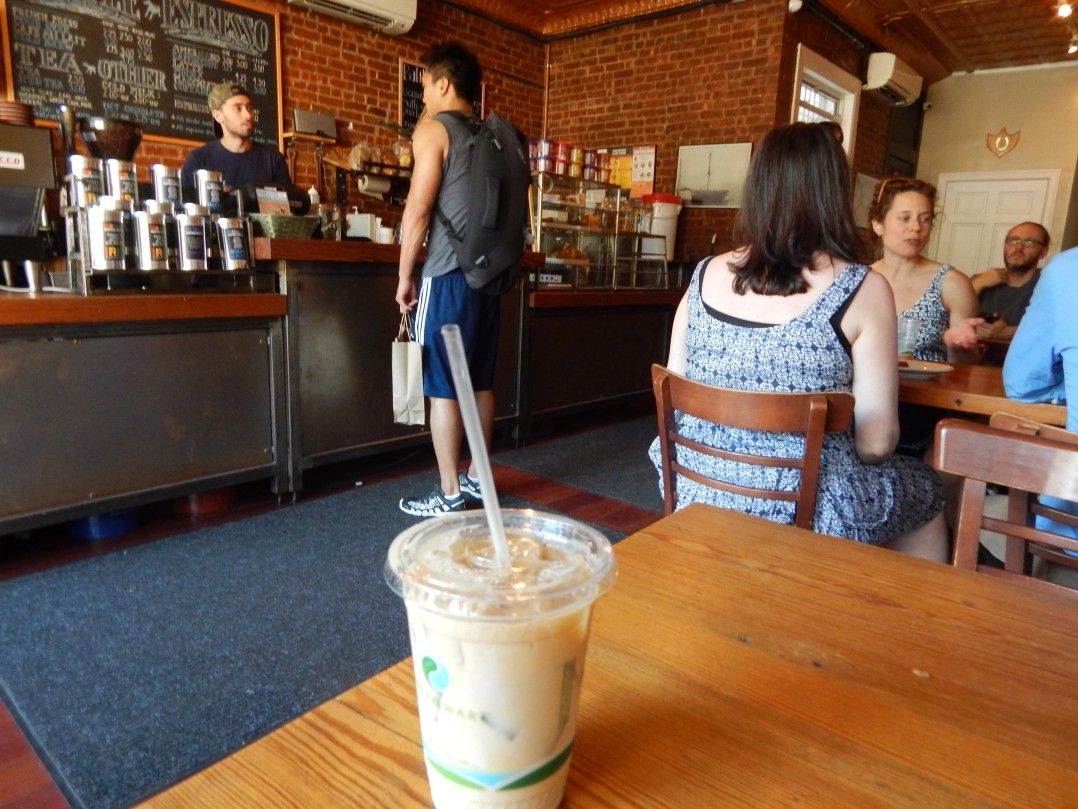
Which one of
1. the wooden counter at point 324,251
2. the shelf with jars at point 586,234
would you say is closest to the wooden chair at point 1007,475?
the wooden counter at point 324,251

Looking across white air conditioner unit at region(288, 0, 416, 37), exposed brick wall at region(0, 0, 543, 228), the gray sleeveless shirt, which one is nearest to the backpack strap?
the gray sleeveless shirt

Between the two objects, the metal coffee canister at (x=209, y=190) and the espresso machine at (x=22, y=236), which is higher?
the metal coffee canister at (x=209, y=190)

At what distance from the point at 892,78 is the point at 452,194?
571cm

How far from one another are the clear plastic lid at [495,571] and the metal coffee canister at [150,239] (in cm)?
239

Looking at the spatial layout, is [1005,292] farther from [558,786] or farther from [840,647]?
[558,786]

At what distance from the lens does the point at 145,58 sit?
14.4 ft

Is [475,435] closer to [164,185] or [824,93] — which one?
[164,185]

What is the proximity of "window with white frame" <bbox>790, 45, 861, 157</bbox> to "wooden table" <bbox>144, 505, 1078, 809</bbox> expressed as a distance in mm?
5776

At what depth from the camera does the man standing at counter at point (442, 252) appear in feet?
8.83


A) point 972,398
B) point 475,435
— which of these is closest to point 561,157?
point 972,398

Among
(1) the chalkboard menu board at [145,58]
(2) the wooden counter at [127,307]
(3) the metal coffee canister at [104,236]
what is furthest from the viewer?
(1) the chalkboard menu board at [145,58]

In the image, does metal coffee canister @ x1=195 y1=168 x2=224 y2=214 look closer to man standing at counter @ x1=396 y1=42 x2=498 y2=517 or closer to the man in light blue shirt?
man standing at counter @ x1=396 y1=42 x2=498 y2=517

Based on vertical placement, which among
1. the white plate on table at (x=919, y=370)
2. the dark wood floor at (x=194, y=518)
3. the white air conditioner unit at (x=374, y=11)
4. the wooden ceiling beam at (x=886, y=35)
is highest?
the wooden ceiling beam at (x=886, y=35)

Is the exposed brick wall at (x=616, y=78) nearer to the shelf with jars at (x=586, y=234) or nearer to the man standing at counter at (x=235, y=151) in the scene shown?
the man standing at counter at (x=235, y=151)
